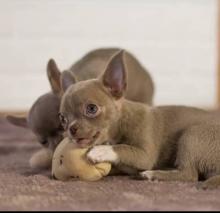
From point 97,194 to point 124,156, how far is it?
0.37m

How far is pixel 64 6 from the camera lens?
235 inches

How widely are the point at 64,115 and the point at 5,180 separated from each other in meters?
0.38

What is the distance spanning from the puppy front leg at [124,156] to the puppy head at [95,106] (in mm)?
61

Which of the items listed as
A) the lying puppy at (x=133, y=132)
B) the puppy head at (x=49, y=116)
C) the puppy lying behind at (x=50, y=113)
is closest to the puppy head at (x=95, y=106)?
the lying puppy at (x=133, y=132)

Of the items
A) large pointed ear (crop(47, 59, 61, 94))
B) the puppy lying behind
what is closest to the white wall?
the puppy lying behind

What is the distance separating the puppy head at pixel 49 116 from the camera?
3082 mm

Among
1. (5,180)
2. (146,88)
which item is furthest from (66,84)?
(146,88)

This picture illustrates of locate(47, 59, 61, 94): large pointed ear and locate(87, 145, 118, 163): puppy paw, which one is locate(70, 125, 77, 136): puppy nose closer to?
locate(87, 145, 118, 163): puppy paw

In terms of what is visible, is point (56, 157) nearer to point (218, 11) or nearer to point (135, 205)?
point (135, 205)

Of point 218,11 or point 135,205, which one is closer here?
point 135,205

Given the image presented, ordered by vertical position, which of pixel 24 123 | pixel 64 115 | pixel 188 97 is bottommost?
pixel 188 97

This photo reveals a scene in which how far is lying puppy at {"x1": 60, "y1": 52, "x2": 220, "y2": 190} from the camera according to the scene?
2.40 m

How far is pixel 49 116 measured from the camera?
122 inches

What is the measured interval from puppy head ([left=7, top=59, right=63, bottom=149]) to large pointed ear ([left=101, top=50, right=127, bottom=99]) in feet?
2.10
